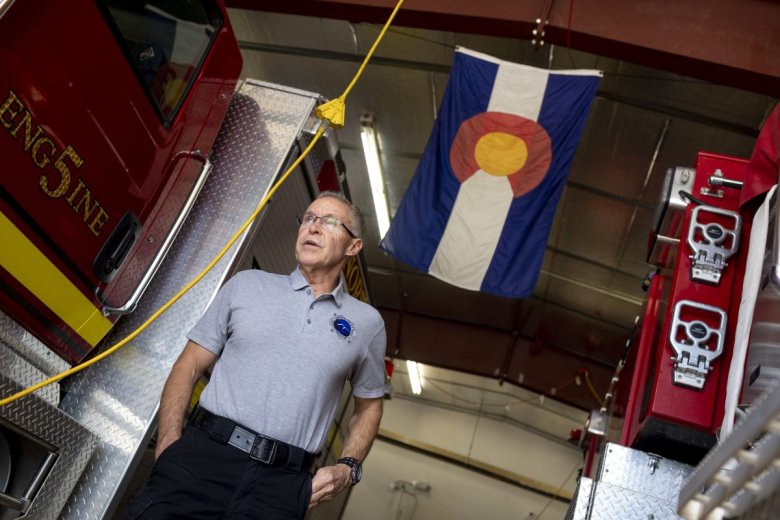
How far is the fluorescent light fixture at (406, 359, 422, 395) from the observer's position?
15.9 meters

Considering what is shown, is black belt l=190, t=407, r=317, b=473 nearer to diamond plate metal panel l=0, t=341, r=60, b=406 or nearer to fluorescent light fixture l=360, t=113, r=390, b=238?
diamond plate metal panel l=0, t=341, r=60, b=406

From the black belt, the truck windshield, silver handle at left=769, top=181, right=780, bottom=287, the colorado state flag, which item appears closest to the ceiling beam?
the colorado state flag

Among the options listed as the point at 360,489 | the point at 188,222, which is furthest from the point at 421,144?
the point at 360,489

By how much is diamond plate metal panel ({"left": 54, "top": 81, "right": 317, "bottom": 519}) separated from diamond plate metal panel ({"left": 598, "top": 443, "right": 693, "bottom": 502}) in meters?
1.83

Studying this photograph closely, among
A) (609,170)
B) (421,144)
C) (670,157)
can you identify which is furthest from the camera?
(421,144)

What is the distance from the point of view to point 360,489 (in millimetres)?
15289

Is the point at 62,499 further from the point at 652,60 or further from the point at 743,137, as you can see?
the point at 743,137

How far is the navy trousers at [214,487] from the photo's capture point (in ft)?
6.57

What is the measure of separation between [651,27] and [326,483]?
4.90 metres

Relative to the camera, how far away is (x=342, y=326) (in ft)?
7.77

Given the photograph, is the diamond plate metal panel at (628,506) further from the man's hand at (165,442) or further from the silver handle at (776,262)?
the man's hand at (165,442)

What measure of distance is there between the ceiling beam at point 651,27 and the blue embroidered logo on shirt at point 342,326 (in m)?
4.26

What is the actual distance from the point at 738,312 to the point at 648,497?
0.84m

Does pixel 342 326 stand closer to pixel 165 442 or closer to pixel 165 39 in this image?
pixel 165 442
